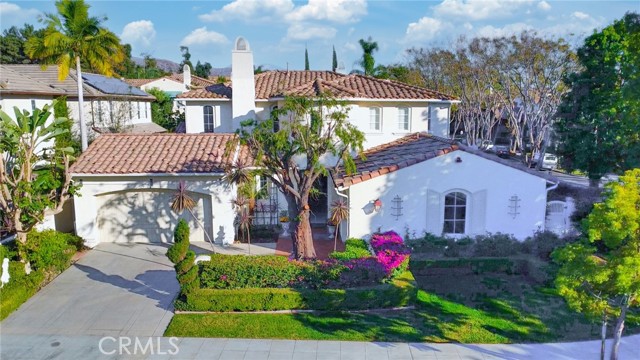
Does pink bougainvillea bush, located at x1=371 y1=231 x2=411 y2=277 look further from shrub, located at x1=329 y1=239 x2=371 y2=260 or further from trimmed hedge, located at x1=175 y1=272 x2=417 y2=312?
trimmed hedge, located at x1=175 y1=272 x2=417 y2=312

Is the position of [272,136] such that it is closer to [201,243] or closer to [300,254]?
[300,254]

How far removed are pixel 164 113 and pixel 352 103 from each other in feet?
91.3

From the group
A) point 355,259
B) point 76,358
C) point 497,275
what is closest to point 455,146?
point 497,275

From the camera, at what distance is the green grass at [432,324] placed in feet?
40.1

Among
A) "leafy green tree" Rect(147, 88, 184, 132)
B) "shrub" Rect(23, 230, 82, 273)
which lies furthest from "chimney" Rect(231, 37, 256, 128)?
"leafy green tree" Rect(147, 88, 184, 132)

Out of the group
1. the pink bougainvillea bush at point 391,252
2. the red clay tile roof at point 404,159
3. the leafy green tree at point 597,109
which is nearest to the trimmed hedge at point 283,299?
the pink bougainvillea bush at point 391,252

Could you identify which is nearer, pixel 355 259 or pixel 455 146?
pixel 355 259

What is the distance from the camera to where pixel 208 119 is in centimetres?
2570

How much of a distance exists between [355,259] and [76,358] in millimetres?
7590

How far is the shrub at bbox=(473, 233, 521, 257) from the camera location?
17453 mm

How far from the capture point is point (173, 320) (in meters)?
12.9

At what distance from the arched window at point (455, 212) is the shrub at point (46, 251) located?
13546 mm

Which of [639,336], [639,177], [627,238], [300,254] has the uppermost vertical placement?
[639,177]

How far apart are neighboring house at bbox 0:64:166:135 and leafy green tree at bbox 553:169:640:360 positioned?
22.3 m
